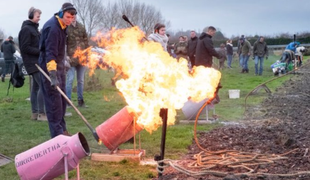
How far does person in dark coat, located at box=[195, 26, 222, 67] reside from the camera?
36.6 ft

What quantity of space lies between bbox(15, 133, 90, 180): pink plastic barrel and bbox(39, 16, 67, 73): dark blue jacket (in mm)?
2067

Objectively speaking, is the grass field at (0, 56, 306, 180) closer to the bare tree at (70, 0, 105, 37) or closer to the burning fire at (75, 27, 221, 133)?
the burning fire at (75, 27, 221, 133)

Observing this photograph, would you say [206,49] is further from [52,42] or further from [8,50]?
[8,50]

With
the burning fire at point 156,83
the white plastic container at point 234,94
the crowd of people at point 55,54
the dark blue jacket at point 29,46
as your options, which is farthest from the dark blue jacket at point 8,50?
the burning fire at point 156,83

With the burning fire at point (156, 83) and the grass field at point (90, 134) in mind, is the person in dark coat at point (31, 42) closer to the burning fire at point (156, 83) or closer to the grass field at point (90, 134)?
the grass field at point (90, 134)

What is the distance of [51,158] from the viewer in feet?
15.0

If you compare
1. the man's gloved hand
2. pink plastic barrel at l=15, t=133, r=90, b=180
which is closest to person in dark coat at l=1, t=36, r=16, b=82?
the man's gloved hand

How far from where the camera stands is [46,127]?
8.34 meters

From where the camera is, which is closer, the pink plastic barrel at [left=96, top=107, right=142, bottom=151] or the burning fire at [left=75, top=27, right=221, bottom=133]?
the burning fire at [left=75, top=27, right=221, bottom=133]

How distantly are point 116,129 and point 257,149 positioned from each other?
80.9 inches

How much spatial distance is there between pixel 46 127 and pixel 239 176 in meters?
4.76

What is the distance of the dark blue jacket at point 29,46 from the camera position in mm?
8438

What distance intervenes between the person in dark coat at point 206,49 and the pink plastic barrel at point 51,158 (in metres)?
7.03

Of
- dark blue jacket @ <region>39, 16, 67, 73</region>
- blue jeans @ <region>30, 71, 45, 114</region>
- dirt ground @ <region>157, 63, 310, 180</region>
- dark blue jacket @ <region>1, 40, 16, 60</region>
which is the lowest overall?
dirt ground @ <region>157, 63, 310, 180</region>
